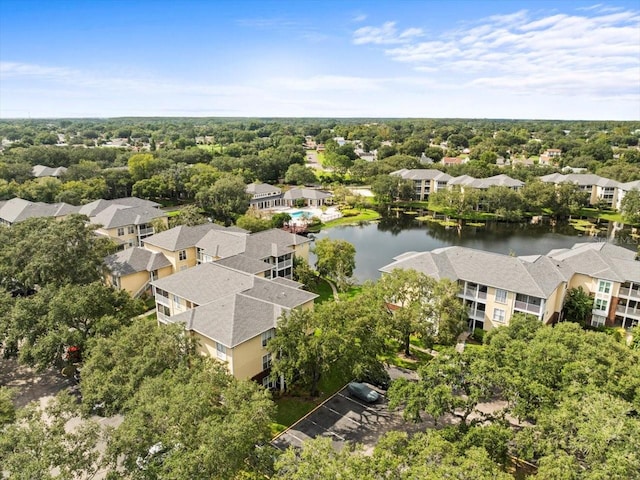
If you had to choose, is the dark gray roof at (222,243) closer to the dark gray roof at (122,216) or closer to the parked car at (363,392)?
the dark gray roof at (122,216)

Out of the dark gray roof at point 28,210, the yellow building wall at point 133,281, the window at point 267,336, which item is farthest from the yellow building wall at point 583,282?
the dark gray roof at point 28,210

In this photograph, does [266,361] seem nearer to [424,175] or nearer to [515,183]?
[515,183]

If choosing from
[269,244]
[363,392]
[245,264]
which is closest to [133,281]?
[245,264]

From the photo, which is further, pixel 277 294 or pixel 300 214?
pixel 300 214

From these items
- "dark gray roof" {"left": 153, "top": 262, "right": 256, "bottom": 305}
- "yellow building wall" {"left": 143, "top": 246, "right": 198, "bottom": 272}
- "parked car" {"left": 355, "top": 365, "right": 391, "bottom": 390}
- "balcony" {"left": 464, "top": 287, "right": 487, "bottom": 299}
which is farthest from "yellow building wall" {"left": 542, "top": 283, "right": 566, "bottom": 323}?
"yellow building wall" {"left": 143, "top": 246, "right": 198, "bottom": 272}

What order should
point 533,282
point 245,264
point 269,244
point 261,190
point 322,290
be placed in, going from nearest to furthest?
point 533,282 < point 245,264 < point 269,244 < point 322,290 < point 261,190

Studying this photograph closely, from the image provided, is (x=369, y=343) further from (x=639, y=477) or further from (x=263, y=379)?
(x=639, y=477)
